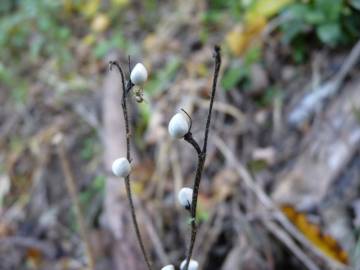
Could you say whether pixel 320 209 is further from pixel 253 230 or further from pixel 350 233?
pixel 253 230

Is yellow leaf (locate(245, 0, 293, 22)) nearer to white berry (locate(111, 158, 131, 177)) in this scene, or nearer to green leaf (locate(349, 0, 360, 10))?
green leaf (locate(349, 0, 360, 10))

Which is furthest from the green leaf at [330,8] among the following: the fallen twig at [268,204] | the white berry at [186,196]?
the white berry at [186,196]

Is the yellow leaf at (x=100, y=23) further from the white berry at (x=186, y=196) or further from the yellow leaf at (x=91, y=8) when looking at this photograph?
the white berry at (x=186, y=196)

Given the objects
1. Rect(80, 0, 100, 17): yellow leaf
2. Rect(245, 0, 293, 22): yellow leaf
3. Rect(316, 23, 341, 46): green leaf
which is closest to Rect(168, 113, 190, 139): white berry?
Rect(316, 23, 341, 46): green leaf

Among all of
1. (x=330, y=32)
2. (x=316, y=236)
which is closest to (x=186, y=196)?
(x=316, y=236)

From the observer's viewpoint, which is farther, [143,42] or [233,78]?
[143,42]

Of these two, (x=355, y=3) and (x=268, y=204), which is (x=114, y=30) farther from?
(x=268, y=204)
